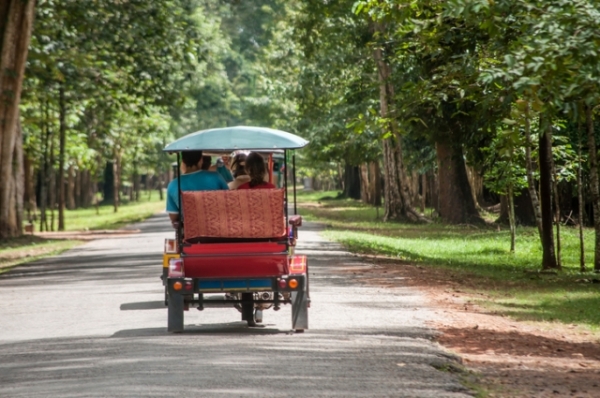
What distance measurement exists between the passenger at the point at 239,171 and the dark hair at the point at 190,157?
0.43 metres

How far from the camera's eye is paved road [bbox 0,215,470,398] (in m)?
9.23

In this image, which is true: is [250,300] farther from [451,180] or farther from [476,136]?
[451,180]

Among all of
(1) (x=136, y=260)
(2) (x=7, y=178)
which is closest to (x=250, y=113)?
(2) (x=7, y=178)

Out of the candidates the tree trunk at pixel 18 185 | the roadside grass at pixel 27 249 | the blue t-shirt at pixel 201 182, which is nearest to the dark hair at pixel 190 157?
the blue t-shirt at pixel 201 182

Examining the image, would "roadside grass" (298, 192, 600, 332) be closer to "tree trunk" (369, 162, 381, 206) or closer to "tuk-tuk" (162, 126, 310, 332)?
"tuk-tuk" (162, 126, 310, 332)

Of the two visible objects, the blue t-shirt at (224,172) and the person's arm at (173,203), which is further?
the blue t-shirt at (224,172)

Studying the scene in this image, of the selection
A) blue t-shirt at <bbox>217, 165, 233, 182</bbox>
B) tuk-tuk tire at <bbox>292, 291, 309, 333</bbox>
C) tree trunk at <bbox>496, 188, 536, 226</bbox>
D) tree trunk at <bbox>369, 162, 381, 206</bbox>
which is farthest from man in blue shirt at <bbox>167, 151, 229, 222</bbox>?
tree trunk at <bbox>369, 162, 381, 206</bbox>

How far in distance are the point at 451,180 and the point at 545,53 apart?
2848 centimetres

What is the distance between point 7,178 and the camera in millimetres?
33438

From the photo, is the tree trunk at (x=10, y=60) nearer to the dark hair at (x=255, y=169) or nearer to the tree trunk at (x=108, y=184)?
the dark hair at (x=255, y=169)

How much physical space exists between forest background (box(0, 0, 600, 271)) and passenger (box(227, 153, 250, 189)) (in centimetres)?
285

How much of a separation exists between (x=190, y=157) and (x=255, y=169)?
31.2 inches

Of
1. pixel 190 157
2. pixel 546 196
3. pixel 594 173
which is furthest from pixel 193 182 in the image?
pixel 546 196

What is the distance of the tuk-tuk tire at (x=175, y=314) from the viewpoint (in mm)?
12578
